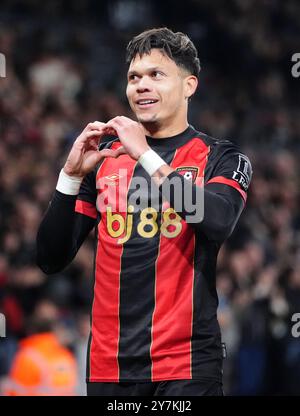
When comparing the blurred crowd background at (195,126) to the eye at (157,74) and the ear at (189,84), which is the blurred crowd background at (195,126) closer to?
the ear at (189,84)

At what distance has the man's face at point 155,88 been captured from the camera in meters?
3.77

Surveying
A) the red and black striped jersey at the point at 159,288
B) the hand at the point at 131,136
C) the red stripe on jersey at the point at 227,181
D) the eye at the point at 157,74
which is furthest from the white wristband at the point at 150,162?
the eye at the point at 157,74

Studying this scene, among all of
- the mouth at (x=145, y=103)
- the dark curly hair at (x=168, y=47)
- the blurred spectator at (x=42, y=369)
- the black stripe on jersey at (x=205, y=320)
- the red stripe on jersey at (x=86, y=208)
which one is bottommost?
the blurred spectator at (x=42, y=369)

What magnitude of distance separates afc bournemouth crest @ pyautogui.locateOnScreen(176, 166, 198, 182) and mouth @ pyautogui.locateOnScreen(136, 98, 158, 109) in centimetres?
26

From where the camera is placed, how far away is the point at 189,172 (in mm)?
3746

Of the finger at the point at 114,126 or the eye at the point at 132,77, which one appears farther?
the eye at the point at 132,77

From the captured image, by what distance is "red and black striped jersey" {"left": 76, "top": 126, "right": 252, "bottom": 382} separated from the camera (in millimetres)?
3555

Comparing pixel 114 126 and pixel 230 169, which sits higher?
pixel 114 126

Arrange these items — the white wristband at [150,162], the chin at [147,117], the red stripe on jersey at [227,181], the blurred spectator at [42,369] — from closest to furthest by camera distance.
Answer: the white wristband at [150,162]
the red stripe on jersey at [227,181]
the chin at [147,117]
the blurred spectator at [42,369]

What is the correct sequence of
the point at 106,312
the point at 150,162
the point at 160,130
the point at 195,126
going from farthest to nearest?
1. the point at 195,126
2. the point at 160,130
3. the point at 106,312
4. the point at 150,162

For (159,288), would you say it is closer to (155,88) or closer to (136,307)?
(136,307)

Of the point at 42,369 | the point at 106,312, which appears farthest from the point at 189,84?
the point at 42,369

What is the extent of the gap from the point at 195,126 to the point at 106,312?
27.5 feet

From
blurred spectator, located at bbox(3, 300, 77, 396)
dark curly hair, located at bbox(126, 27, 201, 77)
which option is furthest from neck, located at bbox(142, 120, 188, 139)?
blurred spectator, located at bbox(3, 300, 77, 396)
